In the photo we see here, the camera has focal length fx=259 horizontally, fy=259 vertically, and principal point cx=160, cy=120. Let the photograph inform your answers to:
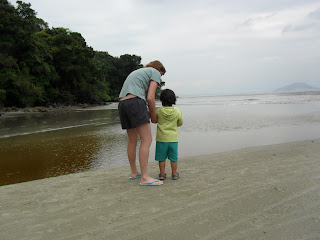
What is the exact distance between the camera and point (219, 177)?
351cm

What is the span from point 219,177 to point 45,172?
3.32 metres

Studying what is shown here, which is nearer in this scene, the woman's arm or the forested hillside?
the woman's arm

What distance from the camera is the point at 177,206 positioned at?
2.58 m

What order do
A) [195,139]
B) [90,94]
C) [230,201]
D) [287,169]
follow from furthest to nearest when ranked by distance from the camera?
[90,94], [195,139], [287,169], [230,201]

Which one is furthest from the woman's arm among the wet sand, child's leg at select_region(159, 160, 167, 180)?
the wet sand

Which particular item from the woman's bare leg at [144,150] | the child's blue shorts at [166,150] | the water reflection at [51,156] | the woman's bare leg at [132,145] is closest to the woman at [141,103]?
the woman's bare leg at [144,150]

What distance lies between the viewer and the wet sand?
83.6 inches

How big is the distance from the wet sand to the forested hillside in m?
25.4

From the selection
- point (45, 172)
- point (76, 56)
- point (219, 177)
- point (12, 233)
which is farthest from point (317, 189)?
point (76, 56)

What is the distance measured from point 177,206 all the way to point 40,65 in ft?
108

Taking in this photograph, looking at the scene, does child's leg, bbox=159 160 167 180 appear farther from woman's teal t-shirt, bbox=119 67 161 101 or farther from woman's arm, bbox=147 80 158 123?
woman's teal t-shirt, bbox=119 67 161 101

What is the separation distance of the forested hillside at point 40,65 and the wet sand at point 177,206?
25448 mm

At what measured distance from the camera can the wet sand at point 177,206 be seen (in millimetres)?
2123

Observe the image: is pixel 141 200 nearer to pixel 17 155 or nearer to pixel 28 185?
pixel 28 185
